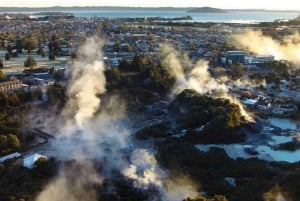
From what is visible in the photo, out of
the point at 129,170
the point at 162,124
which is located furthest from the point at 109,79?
the point at 129,170

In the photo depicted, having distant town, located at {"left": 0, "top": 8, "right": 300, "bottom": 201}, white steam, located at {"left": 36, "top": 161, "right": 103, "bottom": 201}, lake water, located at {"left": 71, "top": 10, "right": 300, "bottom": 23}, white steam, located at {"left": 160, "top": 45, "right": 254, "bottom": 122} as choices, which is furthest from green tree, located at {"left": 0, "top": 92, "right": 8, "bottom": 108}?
lake water, located at {"left": 71, "top": 10, "right": 300, "bottom": 23}

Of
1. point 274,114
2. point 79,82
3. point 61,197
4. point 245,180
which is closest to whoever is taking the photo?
point 61,197

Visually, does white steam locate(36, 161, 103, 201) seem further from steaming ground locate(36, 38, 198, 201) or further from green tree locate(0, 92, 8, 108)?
green tree locate(0, 92, 8, 108)

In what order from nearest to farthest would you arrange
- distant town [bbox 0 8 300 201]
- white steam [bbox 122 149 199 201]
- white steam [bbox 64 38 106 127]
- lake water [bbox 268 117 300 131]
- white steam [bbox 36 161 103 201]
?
white steam [bbox 36 161 103 201]
white steam [bbox 122 149 199 201]
distant town [bbox 0 8 300 201]
white steam [bbox 64 38 106 127]
lake water [bbox 268 117 300 131]

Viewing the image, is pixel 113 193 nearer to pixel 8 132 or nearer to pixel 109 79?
pixel 8 132

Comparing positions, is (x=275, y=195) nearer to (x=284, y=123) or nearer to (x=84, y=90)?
(x=284, y=123)

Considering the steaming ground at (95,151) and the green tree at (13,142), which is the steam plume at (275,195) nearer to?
the steaming ground at (95,151)
